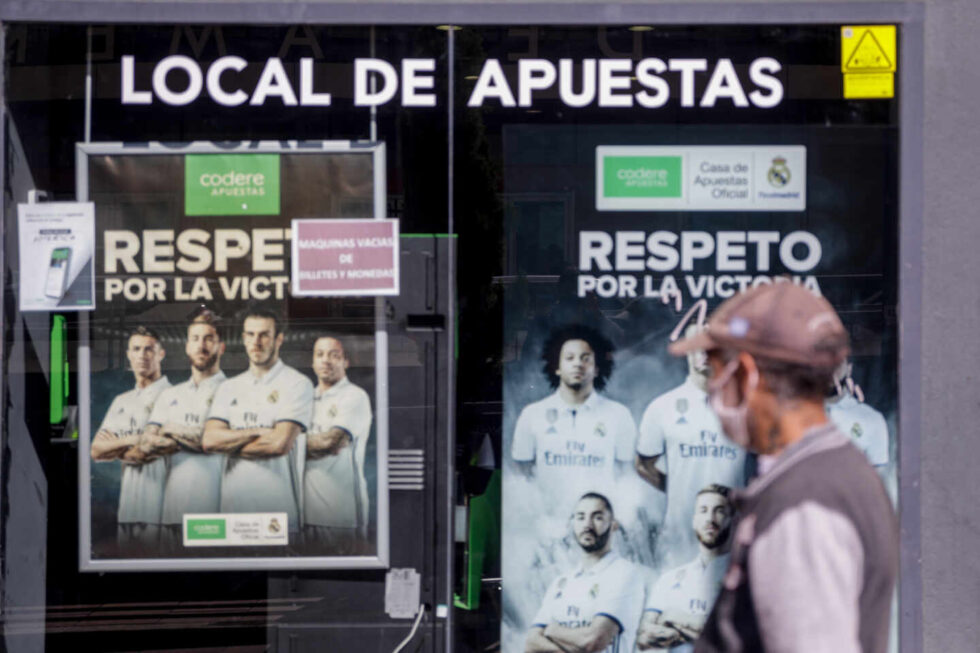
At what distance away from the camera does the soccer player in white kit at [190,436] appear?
→ 16.5ft

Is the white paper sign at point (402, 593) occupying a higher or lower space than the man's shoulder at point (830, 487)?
lower

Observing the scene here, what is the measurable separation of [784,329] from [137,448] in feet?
11.0

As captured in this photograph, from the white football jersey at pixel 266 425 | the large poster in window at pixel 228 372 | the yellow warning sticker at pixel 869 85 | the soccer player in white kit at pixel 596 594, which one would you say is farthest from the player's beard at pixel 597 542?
the yellow warning sticker at pixel 869 85

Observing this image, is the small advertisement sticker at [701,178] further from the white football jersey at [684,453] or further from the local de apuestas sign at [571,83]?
the white football jersey at [684,453]

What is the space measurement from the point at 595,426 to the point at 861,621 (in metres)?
2.81

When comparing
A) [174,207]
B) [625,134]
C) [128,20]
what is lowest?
[174,207]

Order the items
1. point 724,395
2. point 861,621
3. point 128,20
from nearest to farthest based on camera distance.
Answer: point 861,621 → point 724,395 → point 128,20

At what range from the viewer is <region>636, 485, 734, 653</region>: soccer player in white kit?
5.03 meters

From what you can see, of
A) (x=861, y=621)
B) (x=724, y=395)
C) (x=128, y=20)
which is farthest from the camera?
(x=128, y=20)

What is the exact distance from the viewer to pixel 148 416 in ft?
16.6

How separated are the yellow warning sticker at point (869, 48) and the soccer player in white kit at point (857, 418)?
47.4 inches

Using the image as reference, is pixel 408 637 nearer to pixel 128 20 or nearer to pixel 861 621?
pixel 128 20

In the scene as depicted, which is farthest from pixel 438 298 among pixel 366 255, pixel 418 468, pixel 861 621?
pixel 861 621

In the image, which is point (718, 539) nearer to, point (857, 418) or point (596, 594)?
point (596, 594)
